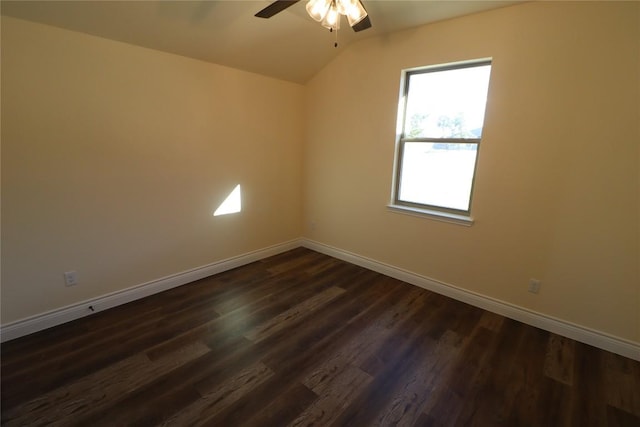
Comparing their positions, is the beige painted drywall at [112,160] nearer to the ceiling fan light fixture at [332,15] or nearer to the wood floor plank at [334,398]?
the ceiling fan light fixture at [332,15]

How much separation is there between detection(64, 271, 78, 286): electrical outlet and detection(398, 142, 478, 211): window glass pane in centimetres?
308

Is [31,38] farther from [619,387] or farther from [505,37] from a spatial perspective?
[619,387]

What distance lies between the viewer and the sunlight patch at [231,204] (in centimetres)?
319

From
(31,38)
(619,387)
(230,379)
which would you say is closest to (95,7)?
(31,38)

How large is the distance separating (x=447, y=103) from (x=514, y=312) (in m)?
1.99

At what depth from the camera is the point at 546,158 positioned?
222 cm

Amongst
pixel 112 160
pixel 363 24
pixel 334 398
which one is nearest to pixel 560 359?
pixel 334 398

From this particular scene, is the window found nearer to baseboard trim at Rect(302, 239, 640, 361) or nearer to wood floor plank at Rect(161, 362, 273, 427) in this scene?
baseboard trim at Rect(302, 239, 640, 361)

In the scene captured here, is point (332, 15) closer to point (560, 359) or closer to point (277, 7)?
point (277, 7)

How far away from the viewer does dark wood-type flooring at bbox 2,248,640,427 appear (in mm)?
1588

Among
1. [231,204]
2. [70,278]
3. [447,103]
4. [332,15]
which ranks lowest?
[70,278]

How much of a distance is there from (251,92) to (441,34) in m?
1.99

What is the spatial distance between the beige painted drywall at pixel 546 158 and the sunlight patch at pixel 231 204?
1.76 metres

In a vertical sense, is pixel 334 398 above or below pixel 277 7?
below
